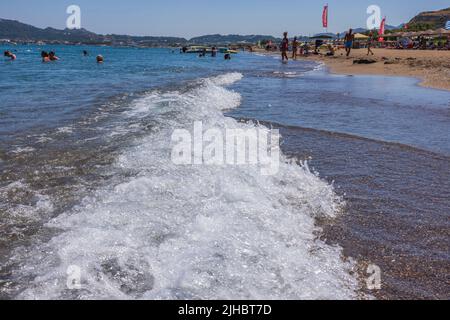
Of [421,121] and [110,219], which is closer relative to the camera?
[110,219]

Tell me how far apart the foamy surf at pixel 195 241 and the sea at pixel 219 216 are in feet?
0.04

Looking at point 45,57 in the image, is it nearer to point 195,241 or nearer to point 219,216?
point 219,216

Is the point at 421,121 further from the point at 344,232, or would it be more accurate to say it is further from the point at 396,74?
the point at 396,74

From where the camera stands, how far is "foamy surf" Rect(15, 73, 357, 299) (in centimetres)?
270

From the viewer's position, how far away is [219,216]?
12.3 feet

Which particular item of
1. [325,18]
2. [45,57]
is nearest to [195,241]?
[45,57]

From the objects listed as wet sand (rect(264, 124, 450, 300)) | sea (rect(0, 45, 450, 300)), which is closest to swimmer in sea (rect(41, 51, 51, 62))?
sea (rect(0, 45, 450, 300))

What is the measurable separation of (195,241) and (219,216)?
0.53m

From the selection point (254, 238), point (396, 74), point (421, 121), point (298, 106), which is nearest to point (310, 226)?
point (254, 238)

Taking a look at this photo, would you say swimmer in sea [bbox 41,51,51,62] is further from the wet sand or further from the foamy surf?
the foamy surf

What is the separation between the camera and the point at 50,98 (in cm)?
1248

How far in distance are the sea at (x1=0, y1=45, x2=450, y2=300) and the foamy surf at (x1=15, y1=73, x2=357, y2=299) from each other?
13 mm

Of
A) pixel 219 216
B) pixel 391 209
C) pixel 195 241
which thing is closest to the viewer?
pixel 195 241

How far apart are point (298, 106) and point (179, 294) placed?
958 cm
